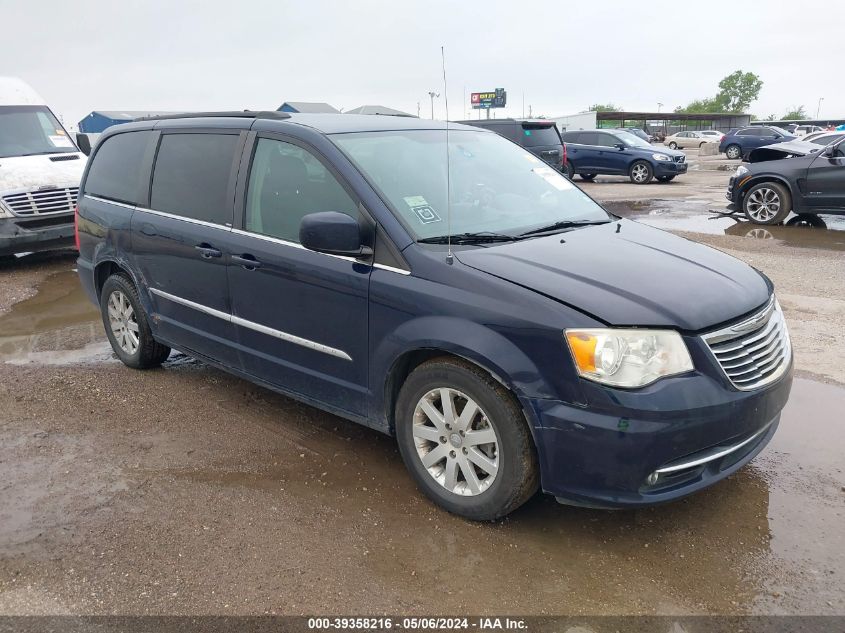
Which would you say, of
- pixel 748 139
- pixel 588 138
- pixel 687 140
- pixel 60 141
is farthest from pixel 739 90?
pixel 60 141

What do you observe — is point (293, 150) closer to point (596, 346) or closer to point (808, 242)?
point (596, 346)

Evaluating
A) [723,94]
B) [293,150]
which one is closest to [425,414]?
[293,150]

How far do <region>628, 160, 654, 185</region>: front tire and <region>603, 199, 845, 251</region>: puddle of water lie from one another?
19.1ft

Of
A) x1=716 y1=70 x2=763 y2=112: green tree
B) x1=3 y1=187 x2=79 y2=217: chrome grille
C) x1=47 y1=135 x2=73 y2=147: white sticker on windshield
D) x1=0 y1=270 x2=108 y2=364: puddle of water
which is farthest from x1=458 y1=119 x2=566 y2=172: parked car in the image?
x1=716 y1=70 x2=763 y2=112: green tree

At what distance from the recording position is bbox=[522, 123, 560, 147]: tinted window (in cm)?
1549

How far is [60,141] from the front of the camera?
10273 mm

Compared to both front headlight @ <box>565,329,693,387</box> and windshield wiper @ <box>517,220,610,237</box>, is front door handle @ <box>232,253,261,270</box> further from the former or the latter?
front headlight @ <box>565,329,693,387</box>

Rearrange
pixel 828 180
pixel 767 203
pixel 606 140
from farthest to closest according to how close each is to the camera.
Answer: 1. pixel 606 140
2. pixel 767 203
3. pixel 828 180

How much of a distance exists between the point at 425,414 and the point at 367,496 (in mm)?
565

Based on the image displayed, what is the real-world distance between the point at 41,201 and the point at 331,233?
746 cm

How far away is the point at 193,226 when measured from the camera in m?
4.23

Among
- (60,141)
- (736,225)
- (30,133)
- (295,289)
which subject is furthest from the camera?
(736,225)

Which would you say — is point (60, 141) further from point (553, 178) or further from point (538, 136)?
point (538, 136)

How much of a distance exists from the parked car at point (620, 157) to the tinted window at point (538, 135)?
5143mm
